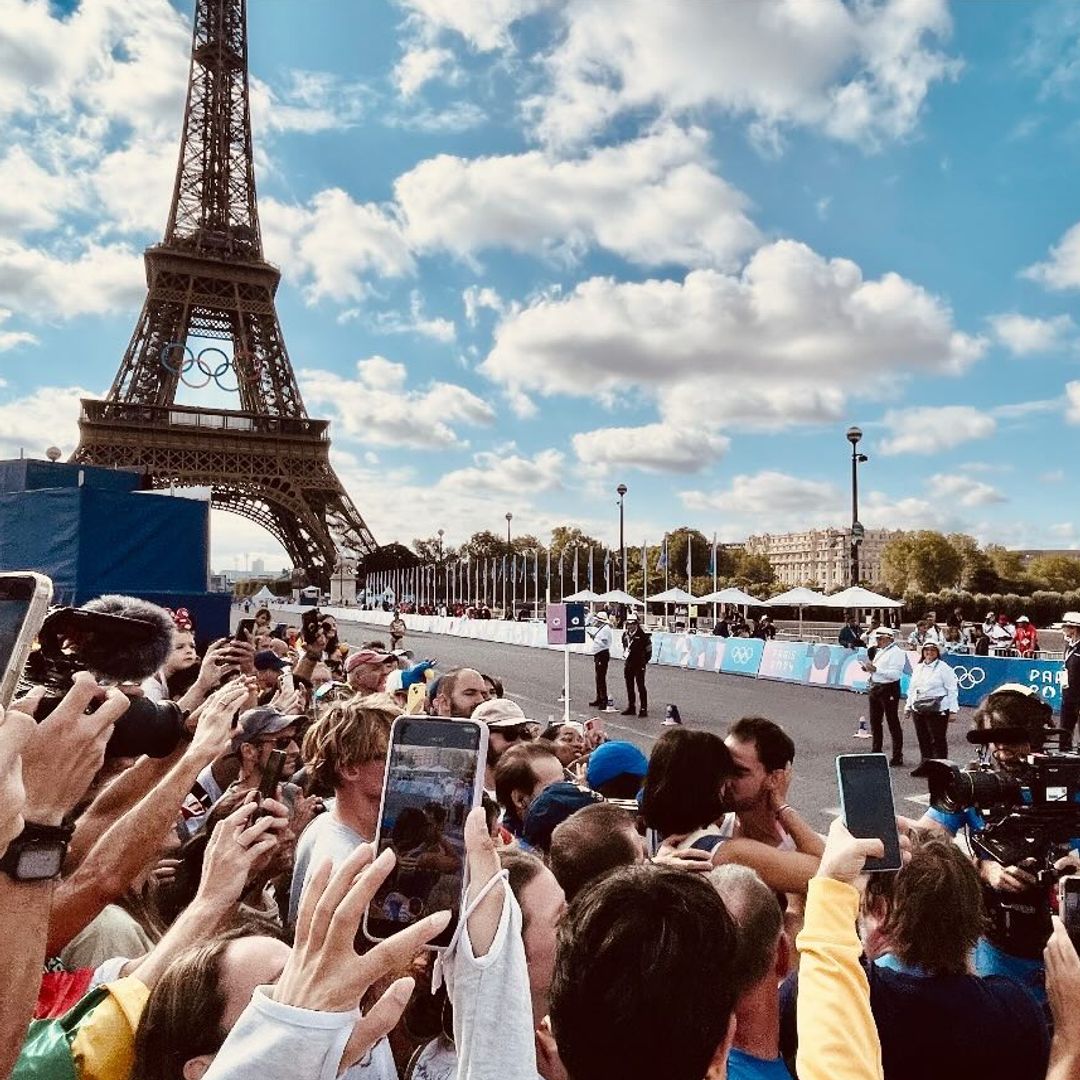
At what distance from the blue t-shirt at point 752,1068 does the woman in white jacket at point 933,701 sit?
938 centimetres

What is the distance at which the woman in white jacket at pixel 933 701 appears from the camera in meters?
10.2

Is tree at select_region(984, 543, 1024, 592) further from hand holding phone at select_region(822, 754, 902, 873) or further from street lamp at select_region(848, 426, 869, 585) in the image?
hand holding phone at select_region(822, 754, 902, 873)

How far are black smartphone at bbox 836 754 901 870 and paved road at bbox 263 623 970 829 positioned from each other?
634 centimetres

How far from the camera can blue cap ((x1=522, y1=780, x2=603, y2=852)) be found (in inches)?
121

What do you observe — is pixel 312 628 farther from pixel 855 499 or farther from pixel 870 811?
pixel 855 499

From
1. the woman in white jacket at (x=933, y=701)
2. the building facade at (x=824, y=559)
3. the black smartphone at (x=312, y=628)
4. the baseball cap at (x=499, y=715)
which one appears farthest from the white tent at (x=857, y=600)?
the building facade at (x=824, y=559)

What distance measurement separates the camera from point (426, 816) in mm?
1676

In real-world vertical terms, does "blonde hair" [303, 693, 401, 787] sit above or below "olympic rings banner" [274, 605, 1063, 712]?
above

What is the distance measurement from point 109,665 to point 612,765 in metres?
2.38

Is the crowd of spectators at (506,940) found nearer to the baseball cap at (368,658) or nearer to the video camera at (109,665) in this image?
the video camera at (109,665)

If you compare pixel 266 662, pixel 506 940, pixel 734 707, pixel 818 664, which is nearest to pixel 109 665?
pixel 506 940

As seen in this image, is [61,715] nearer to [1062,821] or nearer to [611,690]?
[1062,821]

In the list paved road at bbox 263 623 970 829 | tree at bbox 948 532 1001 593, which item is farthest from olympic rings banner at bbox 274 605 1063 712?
tree at bbox 948 532 1001 593

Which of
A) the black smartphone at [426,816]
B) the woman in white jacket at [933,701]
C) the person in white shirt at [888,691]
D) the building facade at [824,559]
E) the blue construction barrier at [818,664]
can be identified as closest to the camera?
the black smartphone at [426,816]
